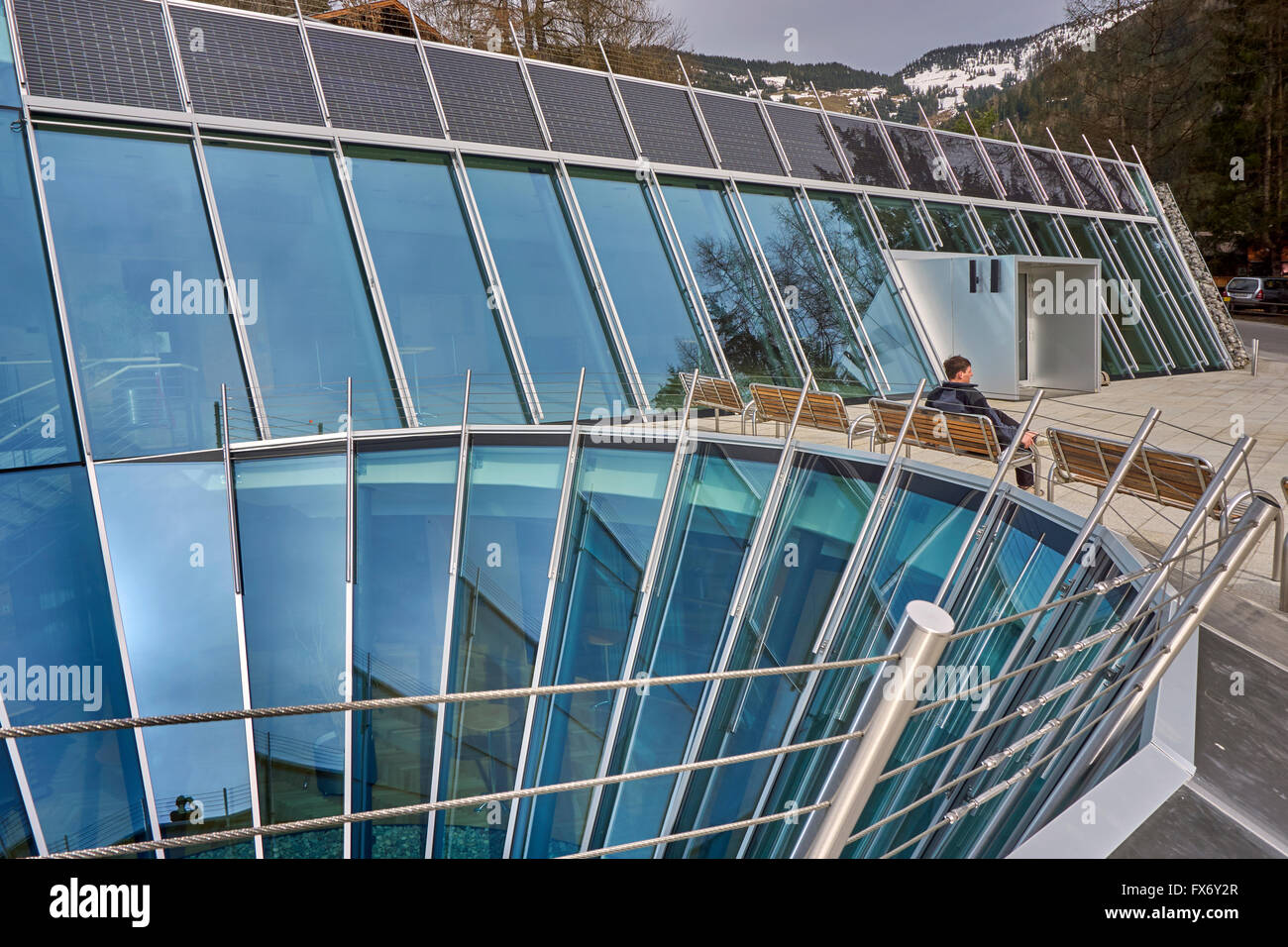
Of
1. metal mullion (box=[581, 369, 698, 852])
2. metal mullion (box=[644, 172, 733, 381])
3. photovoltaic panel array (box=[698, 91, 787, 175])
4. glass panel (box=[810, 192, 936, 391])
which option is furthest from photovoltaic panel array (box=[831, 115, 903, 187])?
metal mullion (box=[581, 369, 698, 852])

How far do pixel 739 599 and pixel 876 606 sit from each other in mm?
1651

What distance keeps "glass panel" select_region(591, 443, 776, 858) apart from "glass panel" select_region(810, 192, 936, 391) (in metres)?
6.13

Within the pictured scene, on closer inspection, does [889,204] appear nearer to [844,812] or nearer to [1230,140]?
[844,812]

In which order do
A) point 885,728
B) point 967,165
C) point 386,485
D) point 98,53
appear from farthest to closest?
1. point 967,165
2. point 98,53
3. point 386,485
4. point 885,728

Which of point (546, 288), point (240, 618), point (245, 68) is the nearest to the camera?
point (240, 618)

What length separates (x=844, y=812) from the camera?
6.91ft

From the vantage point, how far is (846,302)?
1388cm

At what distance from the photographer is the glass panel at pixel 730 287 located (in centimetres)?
1262

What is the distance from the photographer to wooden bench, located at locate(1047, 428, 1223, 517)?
5.45 meters

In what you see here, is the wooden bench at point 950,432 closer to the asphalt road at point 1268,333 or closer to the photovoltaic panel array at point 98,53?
the photovoltaic panel array at point 98,53

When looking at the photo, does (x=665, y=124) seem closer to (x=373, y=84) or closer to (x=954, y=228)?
(x=373, y=84)

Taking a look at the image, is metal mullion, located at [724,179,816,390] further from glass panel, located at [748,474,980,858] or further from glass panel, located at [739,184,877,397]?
glass panel, located at [748,474,980,858]

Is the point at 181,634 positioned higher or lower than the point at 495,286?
lower

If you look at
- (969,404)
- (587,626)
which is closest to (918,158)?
(969,404)
